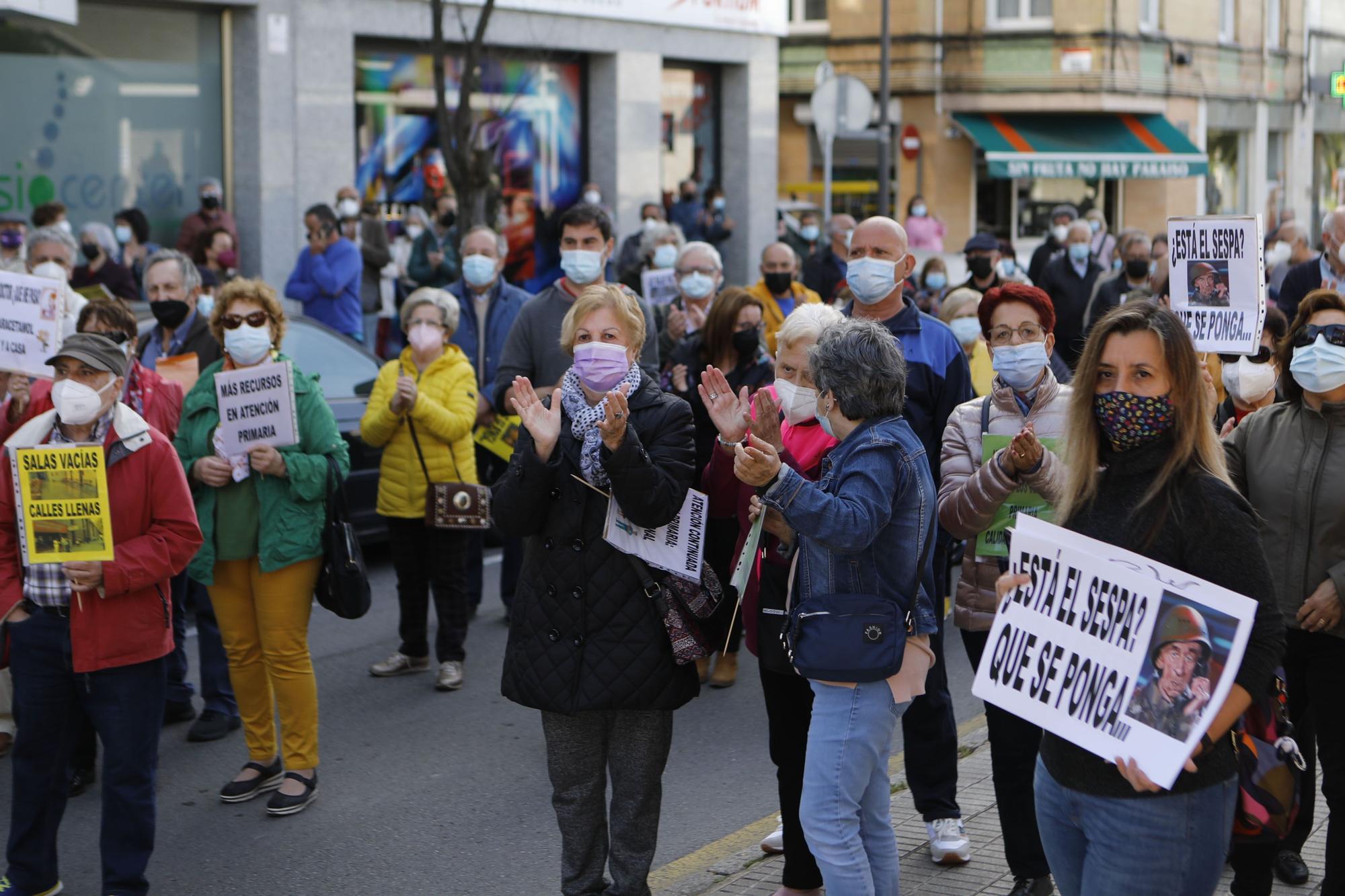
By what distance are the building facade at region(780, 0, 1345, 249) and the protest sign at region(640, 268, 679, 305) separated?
21.2m

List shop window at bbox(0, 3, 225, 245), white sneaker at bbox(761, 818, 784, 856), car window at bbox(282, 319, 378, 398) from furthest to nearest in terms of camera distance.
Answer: shop window at bbox(0, 3, 225, 245) < car window at bbox(282, 319, 378, 398) < white sneaker at bbox(761, 818, 784, 856)

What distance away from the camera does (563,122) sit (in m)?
22.3

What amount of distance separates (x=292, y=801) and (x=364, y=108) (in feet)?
49.1

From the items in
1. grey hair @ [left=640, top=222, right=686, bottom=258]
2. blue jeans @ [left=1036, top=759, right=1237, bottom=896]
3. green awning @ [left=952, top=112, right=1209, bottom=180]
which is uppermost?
green awning @ [left=952, top=112, right=1209, bottom=180]

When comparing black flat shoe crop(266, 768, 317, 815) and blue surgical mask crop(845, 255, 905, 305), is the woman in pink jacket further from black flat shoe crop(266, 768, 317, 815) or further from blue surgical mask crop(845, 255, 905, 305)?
black flat shoe crop(266, 768, 317, 815)

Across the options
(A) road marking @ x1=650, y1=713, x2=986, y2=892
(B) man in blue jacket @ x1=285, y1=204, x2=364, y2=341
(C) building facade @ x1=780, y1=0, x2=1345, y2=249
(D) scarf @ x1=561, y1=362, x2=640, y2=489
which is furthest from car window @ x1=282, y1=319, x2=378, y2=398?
(C) building facade @ x1=780, y1=0, x2=1345, y2=249

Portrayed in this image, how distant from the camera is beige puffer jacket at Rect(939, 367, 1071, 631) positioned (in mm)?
4691

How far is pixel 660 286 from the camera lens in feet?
37.4

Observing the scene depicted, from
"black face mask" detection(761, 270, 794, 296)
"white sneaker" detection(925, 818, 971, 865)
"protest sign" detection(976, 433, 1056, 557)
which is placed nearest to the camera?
"protest sign" detection(976, 433, 1056, 557)

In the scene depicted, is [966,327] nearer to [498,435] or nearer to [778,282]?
[778,282]

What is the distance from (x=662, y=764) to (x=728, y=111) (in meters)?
20.5

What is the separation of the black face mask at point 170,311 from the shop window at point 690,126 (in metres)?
15.8

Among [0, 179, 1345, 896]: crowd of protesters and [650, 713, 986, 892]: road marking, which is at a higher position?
[0, 179, 1345, 896]: crowd of protesters

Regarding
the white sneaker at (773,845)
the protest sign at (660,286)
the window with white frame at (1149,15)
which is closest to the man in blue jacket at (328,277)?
the protest sign at (660,286)
